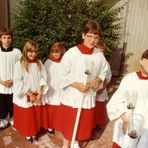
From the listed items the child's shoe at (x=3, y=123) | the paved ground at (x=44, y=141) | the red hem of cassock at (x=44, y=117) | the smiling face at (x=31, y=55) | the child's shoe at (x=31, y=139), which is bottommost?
the paved ground at (x=44, y=141)

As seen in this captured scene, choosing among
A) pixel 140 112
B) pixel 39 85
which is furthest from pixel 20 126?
pixel 140 112

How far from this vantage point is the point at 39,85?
415 cm

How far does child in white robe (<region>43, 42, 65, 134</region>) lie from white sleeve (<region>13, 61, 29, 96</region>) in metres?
0.45

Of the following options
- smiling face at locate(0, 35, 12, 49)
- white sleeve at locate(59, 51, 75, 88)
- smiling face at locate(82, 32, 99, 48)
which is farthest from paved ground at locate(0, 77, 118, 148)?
smiling face at locate(82, 32, 99, 48)

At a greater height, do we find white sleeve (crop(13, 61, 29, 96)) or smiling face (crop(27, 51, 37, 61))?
smiling face (crop(27, 51, 37, 61))

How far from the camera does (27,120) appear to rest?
13.9 feet

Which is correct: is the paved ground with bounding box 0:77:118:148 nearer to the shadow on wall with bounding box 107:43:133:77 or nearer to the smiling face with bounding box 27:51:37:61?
the smiling face with bounding box 27:51:37:61

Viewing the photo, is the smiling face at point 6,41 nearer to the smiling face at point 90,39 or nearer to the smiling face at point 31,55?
the smiling face at point 31,55

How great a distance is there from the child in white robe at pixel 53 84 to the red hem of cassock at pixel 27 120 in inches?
7.6

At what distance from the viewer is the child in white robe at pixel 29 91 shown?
13.1 ft

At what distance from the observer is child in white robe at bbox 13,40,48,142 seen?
13.1 feet

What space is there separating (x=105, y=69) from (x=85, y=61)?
14.9 inches

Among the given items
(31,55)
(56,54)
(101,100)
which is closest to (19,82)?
(31,55)

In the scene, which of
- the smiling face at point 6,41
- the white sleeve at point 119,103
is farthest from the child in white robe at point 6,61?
the white sleeve at point 119,103
